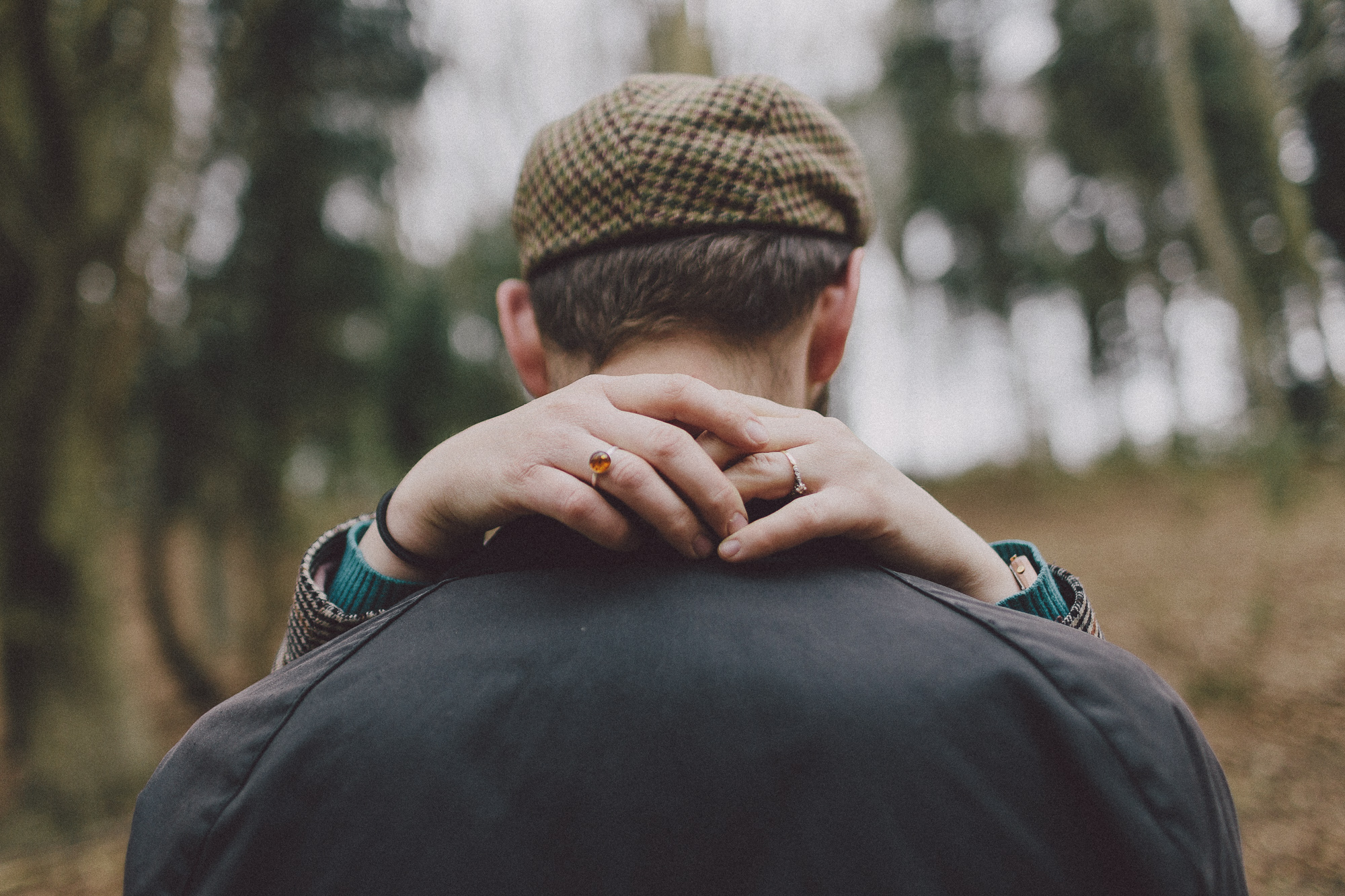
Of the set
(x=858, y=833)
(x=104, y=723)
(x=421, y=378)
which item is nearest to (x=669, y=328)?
(x=858, y=833)

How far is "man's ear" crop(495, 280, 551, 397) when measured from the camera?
50.3 inches

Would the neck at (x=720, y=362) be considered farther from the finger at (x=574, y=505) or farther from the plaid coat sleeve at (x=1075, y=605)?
the plaid coat sleeve at (x=1075, y=605)

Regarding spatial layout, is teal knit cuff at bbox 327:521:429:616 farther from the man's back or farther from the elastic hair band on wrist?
the man's back

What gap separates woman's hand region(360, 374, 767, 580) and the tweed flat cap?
1.04ft

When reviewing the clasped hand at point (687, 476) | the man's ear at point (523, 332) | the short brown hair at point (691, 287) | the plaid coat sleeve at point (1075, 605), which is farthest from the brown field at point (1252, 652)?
the man's ear at point (523, 332)

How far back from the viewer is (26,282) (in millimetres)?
5582

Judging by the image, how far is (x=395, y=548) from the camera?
1.10 meters

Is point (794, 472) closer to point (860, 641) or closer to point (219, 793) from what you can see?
point (860, 641)

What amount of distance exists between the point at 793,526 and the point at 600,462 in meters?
0.24

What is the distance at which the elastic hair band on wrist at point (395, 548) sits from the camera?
109cm

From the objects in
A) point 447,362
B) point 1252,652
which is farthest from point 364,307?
point 1252,652

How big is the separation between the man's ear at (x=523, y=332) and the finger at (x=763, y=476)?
493mm

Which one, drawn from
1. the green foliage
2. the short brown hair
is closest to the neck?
the short brown hair

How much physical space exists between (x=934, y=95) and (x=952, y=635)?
49.2ft
